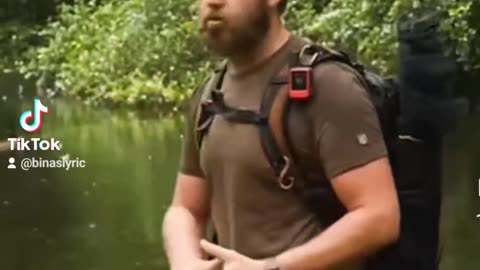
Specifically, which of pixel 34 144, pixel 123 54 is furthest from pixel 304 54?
pixel 123 54

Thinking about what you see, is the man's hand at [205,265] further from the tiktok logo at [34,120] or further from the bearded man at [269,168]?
the tiktok logo at [34,120]

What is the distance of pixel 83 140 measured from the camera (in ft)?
29.7

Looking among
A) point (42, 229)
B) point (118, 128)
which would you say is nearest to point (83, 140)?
point (118, 128)

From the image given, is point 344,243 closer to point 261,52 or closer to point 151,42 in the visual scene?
point 261,52

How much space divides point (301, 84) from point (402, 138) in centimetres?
15

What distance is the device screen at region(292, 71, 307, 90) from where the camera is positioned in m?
1.44

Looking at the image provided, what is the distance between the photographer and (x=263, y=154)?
4.83ft

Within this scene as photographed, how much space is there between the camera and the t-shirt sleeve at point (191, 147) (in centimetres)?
163

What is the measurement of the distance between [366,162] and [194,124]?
0.27m

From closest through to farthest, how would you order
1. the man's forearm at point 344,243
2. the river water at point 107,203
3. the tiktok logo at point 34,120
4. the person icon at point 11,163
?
the man's forearm at point 344,243 → the river water at point 107,203 → the person icon at point 11,163 → the tiktok logo at point 34,120

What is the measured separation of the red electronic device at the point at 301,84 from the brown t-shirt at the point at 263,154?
1cm

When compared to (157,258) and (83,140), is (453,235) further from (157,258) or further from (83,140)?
(83,140)

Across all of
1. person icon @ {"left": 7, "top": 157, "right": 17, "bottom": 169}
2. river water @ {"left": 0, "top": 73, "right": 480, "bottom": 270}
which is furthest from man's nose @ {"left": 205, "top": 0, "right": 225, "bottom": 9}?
person icon @ {"left": 7, "top": 157, "right": 17, "bottom": 169}

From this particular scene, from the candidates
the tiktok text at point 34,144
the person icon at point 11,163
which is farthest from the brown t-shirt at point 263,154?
the tiktok text at point 34,144
